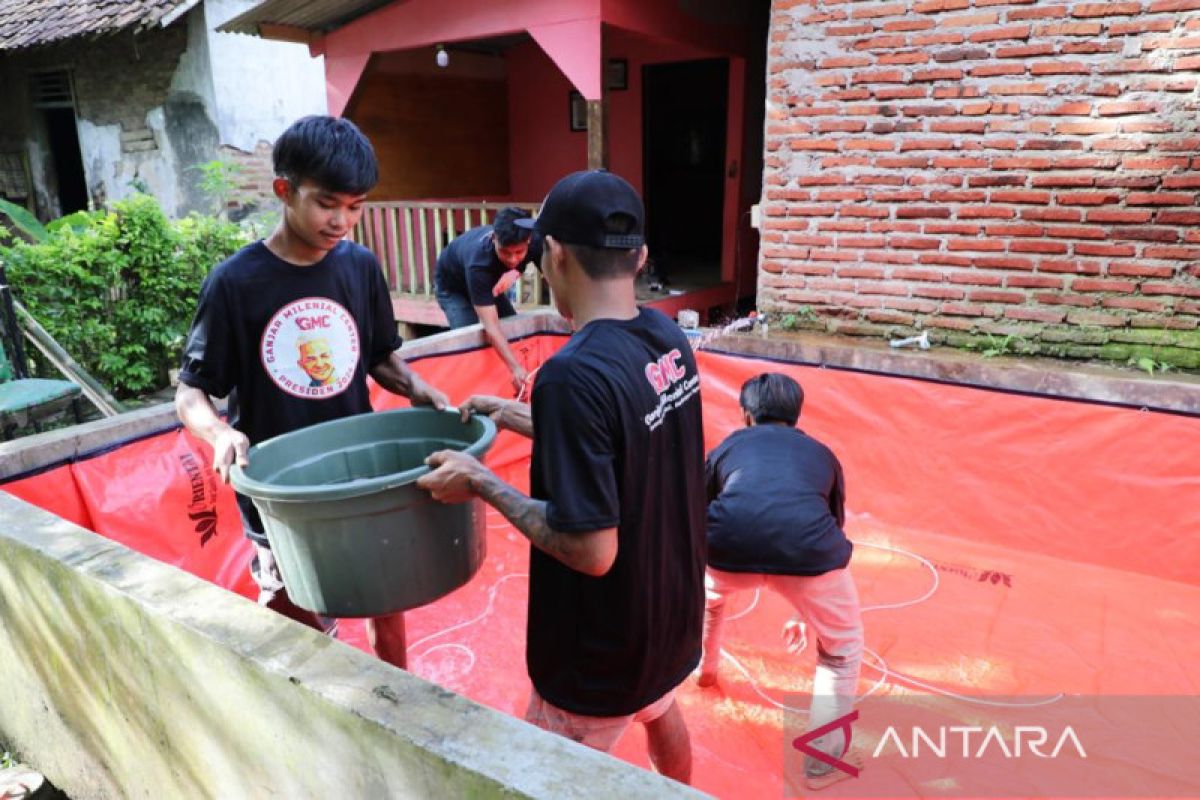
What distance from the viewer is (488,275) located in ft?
15.4

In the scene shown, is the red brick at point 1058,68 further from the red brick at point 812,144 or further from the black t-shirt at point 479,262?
the black t-shirt at point 479,262

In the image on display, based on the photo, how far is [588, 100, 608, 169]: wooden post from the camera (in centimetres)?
679

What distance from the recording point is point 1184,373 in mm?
4328

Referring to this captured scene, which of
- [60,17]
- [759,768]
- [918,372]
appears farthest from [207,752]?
[60,17]

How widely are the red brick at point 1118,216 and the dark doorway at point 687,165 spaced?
588cm

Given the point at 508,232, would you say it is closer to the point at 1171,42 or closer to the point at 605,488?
the point at 605,488

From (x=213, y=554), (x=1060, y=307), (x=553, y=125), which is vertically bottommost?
(x=213, y=554)

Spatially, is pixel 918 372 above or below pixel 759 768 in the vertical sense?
above

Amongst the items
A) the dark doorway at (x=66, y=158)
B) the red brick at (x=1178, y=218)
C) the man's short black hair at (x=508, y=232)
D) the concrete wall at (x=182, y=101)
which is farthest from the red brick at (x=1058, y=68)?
the dark doorway at (x=66, y=158)

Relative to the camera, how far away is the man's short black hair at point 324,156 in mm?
1968

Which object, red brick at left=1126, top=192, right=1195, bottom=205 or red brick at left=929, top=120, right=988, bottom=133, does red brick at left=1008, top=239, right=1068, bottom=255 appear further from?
red brick at left=929, top=120, right=988, bottom=133

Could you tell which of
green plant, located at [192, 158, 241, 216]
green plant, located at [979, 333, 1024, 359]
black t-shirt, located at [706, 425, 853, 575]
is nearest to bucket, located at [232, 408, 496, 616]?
black t-shirt, located at [706, 425, 853, 575]

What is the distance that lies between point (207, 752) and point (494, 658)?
1.67 m

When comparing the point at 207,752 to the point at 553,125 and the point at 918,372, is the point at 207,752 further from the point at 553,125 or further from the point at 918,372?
the point at 553,125
